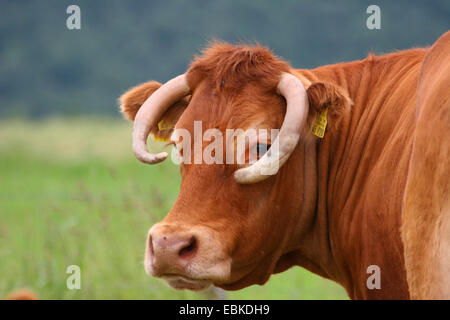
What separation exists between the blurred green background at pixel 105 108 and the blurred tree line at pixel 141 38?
0.08 metres

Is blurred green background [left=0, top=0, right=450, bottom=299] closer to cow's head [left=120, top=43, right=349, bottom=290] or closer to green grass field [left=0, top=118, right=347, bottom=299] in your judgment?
green grass field [left=0, top=118, right=347, bottom=299]

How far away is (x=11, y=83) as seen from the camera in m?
42.2

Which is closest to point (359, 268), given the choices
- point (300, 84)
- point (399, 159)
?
point (399, 159)

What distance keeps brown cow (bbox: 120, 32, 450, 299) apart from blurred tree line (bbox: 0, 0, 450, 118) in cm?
2586

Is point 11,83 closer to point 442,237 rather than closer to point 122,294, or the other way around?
point 122,294

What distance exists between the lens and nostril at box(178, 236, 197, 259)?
334 centimetres

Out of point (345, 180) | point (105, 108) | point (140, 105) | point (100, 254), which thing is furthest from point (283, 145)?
point (105, 108)

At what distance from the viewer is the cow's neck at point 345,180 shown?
12.2ft

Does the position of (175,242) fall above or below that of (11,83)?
below

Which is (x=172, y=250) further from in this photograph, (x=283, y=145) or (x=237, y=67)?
(x=237, y=67)

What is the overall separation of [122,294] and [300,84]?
151 inches

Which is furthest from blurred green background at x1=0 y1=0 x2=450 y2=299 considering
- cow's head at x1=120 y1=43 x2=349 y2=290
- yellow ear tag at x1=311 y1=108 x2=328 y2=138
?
yellow ear tag at x1=311 y1=108 x2=328 y2=138

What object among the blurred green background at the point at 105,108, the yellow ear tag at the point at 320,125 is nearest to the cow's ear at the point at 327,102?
the yellow ear tag at the point at 320,125

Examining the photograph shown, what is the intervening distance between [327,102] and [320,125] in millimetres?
145
